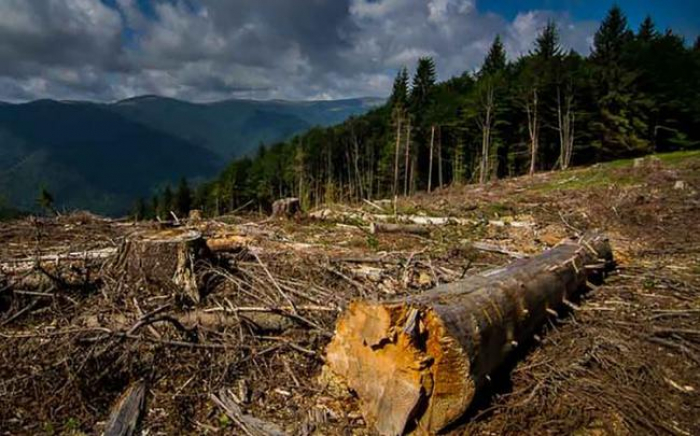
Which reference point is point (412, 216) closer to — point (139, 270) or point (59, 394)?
point (139, 270)

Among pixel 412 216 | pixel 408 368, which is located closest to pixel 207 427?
pixel 408 368

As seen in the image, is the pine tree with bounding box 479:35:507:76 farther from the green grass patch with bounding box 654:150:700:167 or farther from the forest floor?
the forest floor

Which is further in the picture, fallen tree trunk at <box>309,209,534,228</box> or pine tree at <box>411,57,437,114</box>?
pine tree at <box>411,57,437,114</box>

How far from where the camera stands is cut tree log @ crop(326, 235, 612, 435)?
9.34 feet

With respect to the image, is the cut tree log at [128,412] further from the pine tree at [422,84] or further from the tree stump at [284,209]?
the pine tree at [422,84]

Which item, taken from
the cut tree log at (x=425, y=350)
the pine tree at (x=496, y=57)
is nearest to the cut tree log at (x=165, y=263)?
the cut tree log at (x=425, y=350)

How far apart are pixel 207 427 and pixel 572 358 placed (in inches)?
124

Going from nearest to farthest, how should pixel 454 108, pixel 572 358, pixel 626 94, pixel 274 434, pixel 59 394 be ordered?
1. pixel 274 434
2. pixel 59 394
3. pixel 572 358
4. pixel 626 94
5. pixel 454 108

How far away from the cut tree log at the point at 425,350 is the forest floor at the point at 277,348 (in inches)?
8.4

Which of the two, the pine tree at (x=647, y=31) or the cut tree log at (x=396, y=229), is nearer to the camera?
the cut tree log at (x=396, y=229)

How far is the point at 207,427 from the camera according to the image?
2941mm

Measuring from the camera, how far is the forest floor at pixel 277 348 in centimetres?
299

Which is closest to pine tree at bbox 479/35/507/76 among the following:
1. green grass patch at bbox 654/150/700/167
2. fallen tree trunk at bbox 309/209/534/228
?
green grass patch at bbox 654/150/700/167

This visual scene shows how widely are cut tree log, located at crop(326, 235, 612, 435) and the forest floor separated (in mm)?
214
